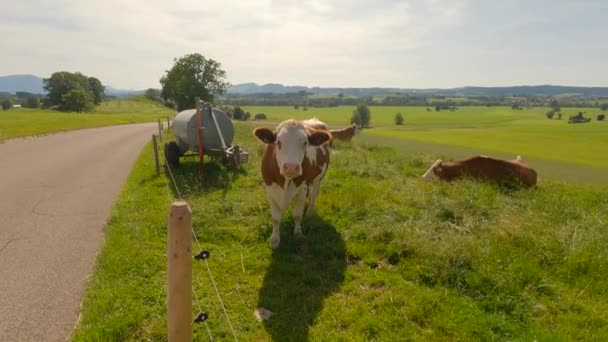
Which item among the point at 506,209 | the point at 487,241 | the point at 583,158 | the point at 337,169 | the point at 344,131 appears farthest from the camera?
the point at 583,158

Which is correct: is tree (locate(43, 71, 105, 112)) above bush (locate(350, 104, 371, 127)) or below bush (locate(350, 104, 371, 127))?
above

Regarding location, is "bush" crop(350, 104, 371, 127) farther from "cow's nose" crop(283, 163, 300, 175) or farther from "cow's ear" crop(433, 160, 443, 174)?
"cow's nose" crop(283, 163, 300, 175)

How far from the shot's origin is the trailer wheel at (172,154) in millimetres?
12438

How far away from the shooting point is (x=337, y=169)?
12719mm

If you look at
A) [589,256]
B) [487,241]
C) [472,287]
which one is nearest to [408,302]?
[472,287]

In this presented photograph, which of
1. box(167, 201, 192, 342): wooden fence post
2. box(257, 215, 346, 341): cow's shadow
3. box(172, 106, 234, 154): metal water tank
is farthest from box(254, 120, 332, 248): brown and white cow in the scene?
box(172, 106, 234, 154): metal water tank

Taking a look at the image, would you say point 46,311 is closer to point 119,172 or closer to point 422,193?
point 422,193

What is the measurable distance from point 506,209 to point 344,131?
46.1ft

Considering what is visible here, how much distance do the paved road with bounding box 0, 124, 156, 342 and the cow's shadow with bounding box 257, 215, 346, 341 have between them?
217 cm

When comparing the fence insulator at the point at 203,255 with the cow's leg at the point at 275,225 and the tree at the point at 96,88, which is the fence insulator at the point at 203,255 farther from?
the tree at the point at 96,88

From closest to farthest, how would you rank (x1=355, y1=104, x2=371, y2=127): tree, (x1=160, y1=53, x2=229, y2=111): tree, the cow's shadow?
1. the cow's shadow
2. (x1=160, y1=53, x2=229, y2=111): tree
3. (x1=355, y1=104, x2=371, y2=127): tree

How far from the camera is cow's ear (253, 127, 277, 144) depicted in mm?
6230

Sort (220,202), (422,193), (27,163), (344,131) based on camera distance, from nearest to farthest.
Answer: (220,202) < (422,193) < (27,163) < (344,131)

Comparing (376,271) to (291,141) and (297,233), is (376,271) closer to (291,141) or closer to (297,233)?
(297,233)
